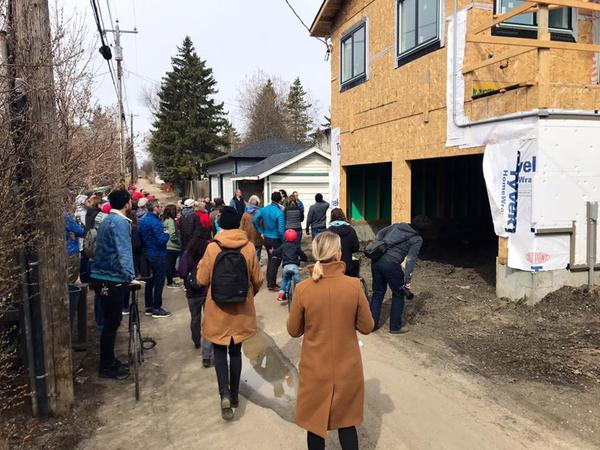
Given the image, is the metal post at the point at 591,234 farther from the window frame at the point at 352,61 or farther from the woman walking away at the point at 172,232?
the woman walking away at the point at 172,232

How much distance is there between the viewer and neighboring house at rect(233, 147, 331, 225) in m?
19.9

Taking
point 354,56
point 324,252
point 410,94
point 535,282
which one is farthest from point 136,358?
point 354,56

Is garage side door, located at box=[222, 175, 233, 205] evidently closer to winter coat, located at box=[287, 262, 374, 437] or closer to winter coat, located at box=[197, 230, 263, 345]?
winter coat, located at box=[197, 230, 263, 345]

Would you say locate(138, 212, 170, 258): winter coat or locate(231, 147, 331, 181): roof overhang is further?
locate(231, 147, 331, 181): roof overhang

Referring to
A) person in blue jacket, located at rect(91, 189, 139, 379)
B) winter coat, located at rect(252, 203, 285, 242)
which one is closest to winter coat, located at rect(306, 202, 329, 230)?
winter coat, located at rect(252, 203, 285, 242)

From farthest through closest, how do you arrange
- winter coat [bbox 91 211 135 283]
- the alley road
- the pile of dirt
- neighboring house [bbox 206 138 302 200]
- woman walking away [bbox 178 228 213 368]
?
neighboring house [bbox 206 138 302 200], woman walking away [bbox 178 228 213 368], the pile of dirt, winter coat [bbox 91 211 135 283], the alley road

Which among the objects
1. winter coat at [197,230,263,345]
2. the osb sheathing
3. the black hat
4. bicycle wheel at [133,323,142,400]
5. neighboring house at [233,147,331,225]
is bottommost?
bicycle wheel at [133,323,142,400]

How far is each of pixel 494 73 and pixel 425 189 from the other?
706 cm

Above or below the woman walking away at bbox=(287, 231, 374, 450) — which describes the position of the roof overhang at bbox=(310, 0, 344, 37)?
above

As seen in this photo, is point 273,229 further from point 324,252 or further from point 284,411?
point 324,252

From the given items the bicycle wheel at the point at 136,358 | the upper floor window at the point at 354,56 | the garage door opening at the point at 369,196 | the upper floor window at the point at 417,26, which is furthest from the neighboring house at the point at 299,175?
the bicycle wheel at the point at 136,358

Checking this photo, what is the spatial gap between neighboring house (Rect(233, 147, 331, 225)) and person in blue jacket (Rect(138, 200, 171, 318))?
12.0 metres

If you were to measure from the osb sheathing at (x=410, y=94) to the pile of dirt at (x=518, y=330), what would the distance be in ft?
9.16

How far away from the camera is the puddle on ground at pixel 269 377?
4.64m
